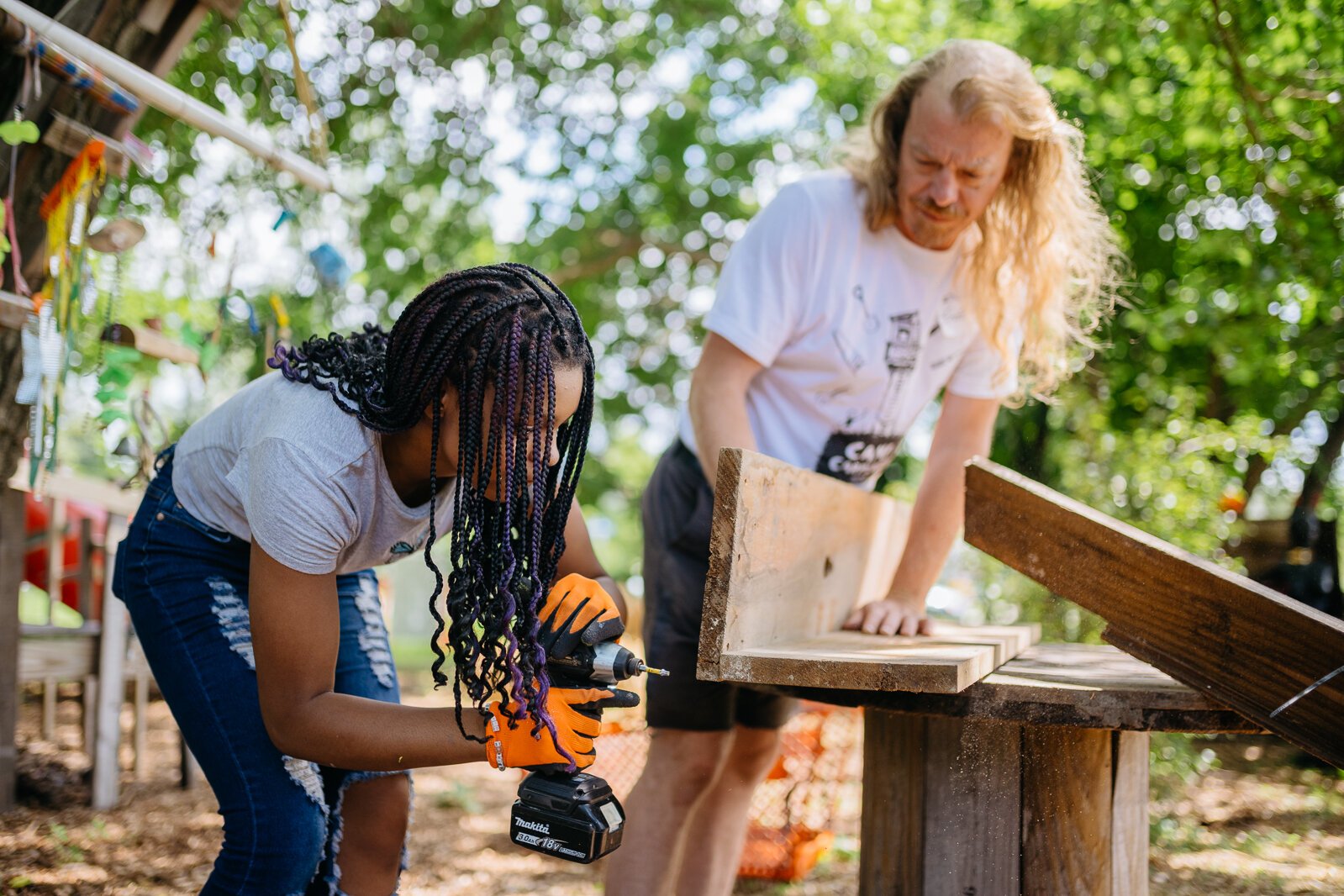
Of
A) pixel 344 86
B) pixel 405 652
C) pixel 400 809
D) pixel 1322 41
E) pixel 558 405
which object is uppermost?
pixel 344 86

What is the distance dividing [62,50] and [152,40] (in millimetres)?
545

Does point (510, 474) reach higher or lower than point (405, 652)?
higher

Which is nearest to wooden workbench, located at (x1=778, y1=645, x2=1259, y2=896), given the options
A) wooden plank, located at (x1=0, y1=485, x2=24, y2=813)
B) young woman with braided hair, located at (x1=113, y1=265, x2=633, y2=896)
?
young woman with braided hair, located at (x1=113, y1=265, x2=633, y2=896)

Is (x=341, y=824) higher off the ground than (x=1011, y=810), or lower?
lower

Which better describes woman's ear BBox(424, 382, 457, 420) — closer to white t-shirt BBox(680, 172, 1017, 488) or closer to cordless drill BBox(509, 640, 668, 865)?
cordless drill BBox(509, 640, 668, 865)

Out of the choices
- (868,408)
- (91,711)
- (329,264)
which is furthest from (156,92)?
(91,711)

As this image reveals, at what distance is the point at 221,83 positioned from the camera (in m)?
4.91

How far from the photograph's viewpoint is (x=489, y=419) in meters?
1.66

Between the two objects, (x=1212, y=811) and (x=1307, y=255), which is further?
(x=1212, y=811)

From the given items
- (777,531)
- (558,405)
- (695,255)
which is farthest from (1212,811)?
(695,255)

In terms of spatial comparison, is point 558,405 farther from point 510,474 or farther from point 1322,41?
point 1322,41

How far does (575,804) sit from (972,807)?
2.26 feet

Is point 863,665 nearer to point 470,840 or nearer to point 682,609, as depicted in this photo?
point 682,609

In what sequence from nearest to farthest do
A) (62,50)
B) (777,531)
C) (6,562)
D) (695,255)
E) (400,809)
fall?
(777,531), (400,809), (62,50), (6,562), (695,255)
